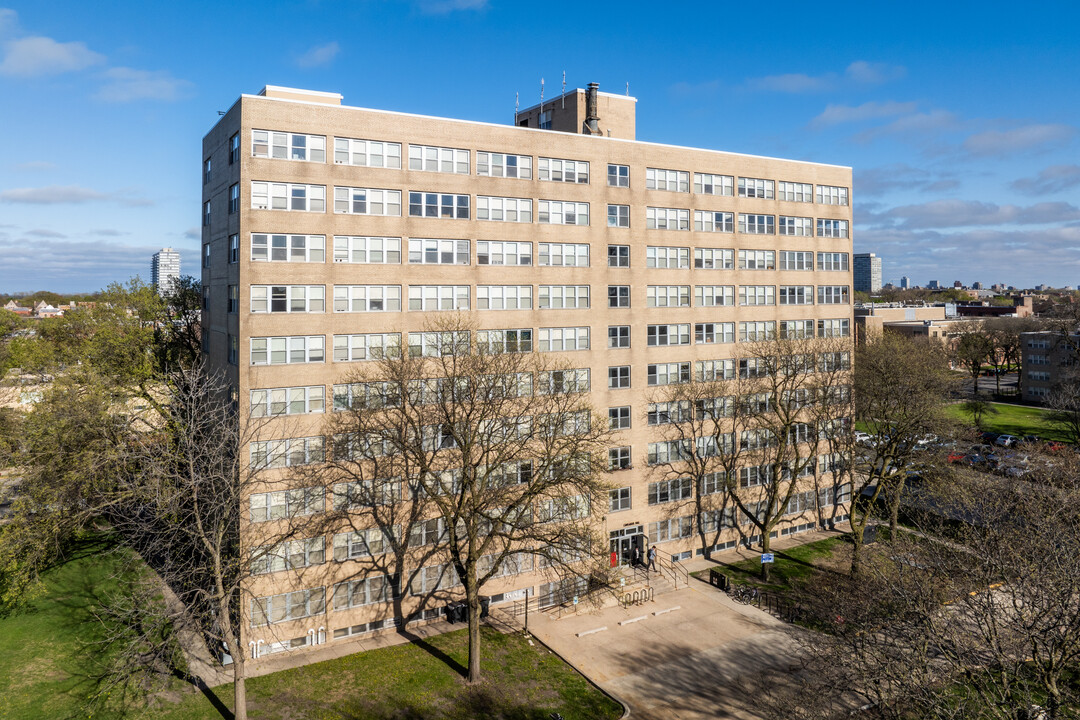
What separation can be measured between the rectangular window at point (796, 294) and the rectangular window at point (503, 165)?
23.3 metres

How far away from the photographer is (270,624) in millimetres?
31688

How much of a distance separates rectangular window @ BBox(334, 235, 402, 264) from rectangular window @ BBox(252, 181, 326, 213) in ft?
6.41

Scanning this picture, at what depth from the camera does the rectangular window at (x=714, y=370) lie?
45.7 m

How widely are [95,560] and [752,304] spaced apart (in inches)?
1931

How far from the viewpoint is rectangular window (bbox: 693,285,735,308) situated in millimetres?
45969

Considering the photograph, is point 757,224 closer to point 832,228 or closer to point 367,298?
point 832,228

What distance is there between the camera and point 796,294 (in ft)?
167

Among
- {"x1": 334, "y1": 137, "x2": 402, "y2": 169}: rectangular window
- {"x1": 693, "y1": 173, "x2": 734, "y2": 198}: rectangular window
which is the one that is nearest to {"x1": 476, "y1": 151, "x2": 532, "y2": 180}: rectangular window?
{"x1": 334, "y1": 137, "x2": 402, "y2": 169}: rectangular window

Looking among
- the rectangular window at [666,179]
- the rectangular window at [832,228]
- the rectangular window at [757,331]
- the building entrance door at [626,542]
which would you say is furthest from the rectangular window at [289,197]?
the rectangular window at [832,228]

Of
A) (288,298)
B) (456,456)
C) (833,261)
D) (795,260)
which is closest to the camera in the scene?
(288,298)

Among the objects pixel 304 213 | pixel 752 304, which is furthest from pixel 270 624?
pixel 752 304

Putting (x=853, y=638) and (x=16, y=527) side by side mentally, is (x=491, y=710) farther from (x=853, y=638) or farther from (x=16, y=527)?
(x=16, y=527)

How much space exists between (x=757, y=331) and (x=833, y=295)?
9.55 metres

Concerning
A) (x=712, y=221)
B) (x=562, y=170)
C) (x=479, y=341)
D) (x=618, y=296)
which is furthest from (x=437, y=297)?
(x=712, y=221)
